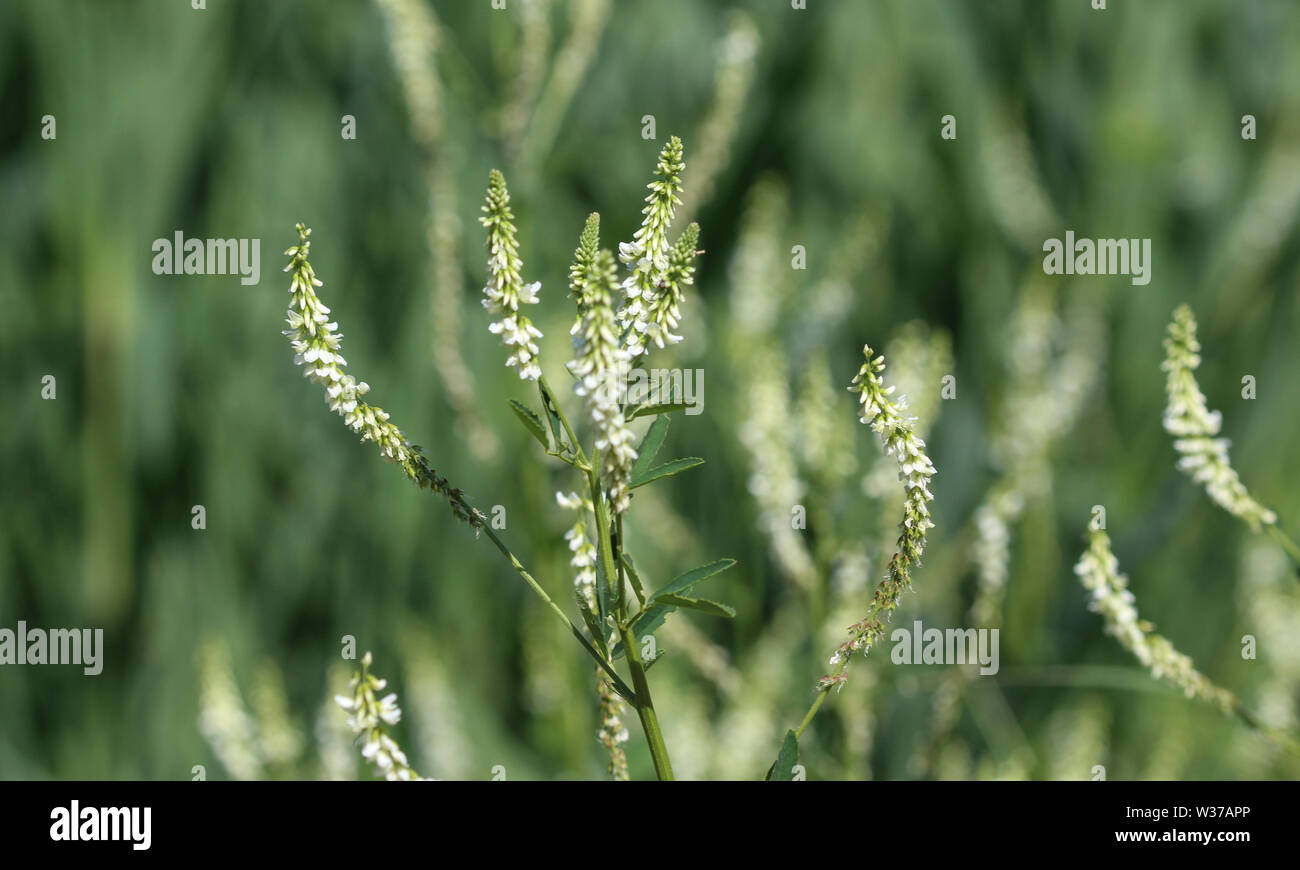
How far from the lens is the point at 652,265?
809mm

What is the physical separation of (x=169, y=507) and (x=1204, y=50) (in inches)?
129

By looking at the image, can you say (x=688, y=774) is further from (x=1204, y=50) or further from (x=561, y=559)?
(x=1204, y=50)

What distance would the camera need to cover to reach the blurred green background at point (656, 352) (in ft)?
8.79

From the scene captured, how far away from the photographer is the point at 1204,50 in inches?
135

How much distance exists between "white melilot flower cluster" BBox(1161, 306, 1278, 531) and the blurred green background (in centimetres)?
120

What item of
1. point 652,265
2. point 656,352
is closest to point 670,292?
point 652,265

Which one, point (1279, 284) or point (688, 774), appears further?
point (1279, 284)

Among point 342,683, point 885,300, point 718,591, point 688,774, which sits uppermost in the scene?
point 885,300

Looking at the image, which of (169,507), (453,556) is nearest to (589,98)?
(453,556)

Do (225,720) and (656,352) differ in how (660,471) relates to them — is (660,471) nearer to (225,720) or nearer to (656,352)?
(225,720)

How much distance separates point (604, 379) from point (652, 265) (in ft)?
0.35

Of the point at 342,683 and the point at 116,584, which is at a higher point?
the point at 116,584

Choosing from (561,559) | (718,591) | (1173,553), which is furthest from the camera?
(1173,553)

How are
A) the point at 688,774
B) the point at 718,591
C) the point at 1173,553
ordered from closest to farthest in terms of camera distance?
the point at 688,774, the point at 718,591, the point at 1173,553
